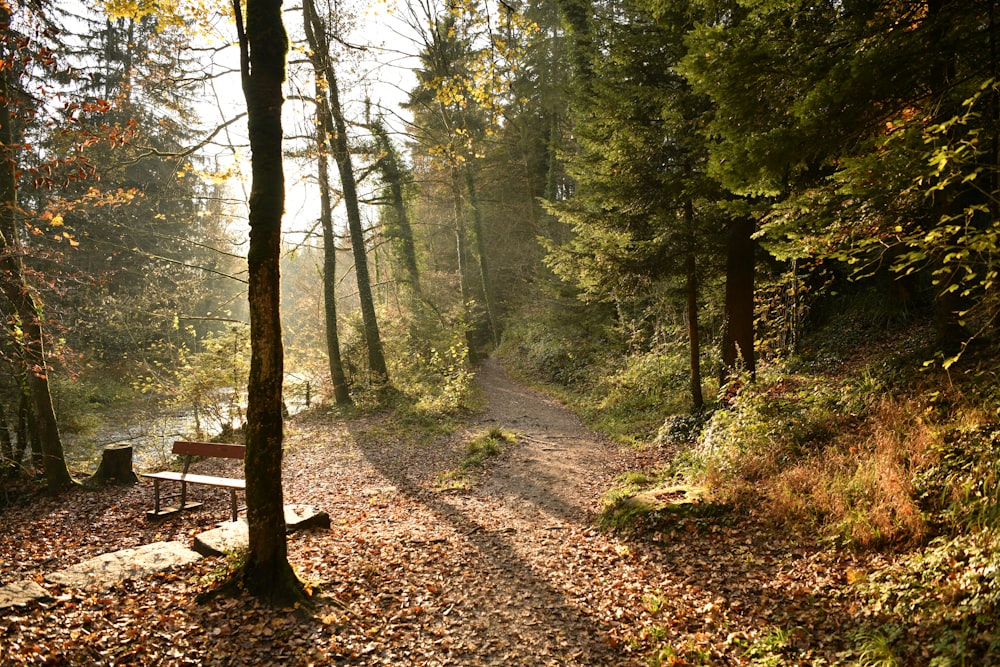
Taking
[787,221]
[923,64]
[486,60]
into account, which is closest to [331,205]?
[486,60]

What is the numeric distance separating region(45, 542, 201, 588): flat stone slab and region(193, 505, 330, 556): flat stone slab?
134 mm

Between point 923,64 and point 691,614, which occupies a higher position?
point 923,64

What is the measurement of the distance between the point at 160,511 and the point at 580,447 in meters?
7.37

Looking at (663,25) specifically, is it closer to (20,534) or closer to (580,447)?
(580,447)

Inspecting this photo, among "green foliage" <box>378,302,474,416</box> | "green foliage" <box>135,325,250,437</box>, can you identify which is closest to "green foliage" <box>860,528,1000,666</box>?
"green foliage" <box>378,302,474,416</box>

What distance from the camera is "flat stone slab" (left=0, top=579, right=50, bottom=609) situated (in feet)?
12.9

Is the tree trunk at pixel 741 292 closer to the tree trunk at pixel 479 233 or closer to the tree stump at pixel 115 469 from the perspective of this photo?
the tree stump at pixel 115 469

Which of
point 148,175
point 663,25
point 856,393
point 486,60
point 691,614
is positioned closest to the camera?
point 691,614

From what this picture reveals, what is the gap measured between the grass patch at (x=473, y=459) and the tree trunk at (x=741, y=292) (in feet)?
14.9

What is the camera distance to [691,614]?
14.8ft

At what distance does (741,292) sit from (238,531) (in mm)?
8591

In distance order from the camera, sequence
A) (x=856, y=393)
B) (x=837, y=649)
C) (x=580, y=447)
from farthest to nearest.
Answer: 1. (x=580, y=447)
2. (x=856, y=393)
3. (x=837, y=649)

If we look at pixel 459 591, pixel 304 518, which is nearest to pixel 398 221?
pixel 304 518

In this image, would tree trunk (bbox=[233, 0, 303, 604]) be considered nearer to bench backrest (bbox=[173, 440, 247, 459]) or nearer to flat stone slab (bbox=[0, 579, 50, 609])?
flat stone slab (bbox=[0, 579, 50, 609])
